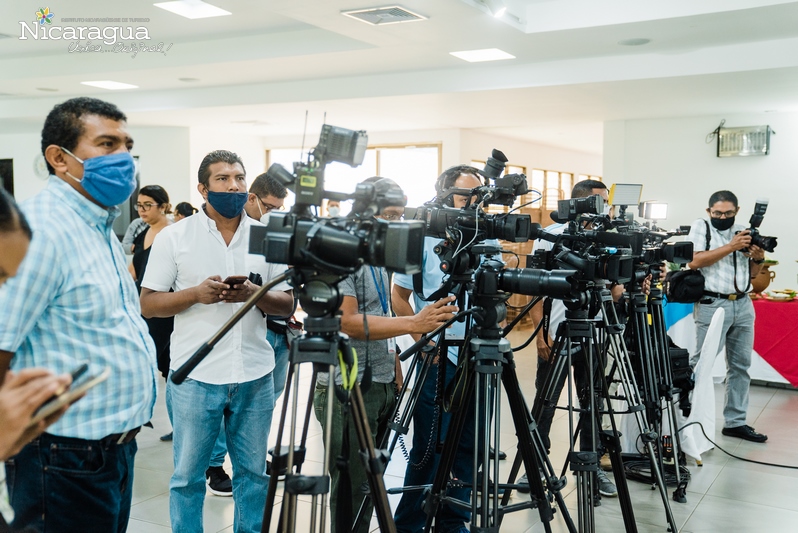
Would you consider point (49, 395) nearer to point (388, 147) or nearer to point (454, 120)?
point (454, 120)

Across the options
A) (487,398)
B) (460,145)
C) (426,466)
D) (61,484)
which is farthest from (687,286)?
(460,145)

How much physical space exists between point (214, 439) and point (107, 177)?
1115 mm

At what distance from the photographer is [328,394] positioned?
1.57 metres

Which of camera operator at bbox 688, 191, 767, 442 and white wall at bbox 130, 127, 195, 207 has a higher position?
white wall at bbox 130, 127, 195, 207

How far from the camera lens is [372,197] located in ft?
5.37

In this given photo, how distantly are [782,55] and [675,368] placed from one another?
450cm

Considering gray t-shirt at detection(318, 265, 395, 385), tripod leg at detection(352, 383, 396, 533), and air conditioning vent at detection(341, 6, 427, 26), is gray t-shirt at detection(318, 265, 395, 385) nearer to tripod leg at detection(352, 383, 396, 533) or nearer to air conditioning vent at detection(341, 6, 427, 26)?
tripod leg at detection(352, 383, 396, 533)

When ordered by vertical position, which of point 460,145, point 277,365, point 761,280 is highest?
point 460,145

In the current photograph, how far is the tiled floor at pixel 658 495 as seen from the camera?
318 centimetres

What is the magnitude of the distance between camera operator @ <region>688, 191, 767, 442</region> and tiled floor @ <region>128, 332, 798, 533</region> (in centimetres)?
28

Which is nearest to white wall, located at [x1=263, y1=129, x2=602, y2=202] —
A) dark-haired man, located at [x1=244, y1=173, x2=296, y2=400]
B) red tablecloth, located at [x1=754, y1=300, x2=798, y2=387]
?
red tablecloth, located at [x1=754, y1=300, x2=798, y2=387]

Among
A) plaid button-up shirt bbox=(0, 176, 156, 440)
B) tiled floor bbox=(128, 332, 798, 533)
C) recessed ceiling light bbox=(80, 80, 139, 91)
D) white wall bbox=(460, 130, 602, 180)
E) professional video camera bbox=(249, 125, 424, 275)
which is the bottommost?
tiled floor bbox=(128, 332, 798, 533)

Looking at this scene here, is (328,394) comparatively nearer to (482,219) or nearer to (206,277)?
(482,219)

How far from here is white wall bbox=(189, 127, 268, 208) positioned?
1238 centimetres
